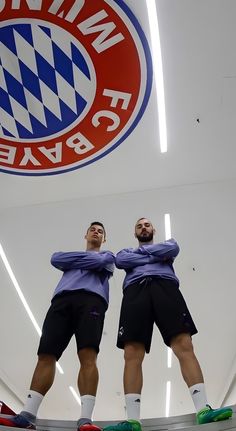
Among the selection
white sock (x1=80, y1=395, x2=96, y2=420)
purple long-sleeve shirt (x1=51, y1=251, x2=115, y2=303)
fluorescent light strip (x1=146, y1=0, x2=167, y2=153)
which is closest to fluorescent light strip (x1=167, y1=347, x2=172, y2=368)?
fluorescent light strip (x1=146, y1=0, x2=167, y2=153)

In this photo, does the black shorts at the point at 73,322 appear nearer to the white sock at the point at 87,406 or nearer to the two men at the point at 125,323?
the two men at the point at 125,323

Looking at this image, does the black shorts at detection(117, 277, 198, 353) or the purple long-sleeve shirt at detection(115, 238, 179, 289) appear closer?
the black shorts at detection(117, 277, 198, 353)

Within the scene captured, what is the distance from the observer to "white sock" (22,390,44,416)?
191cm

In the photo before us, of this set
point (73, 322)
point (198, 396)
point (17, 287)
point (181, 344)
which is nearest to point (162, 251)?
point (181, 344)

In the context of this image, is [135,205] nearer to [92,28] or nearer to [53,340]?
[92,28]

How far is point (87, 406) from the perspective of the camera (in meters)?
1.87

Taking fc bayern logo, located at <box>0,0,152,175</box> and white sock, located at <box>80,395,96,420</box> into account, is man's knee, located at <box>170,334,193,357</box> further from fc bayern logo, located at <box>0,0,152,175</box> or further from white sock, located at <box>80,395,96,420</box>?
fc bayern logo, located at <box>0,0,152,175</box>

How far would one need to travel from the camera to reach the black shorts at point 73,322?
82.3 inches

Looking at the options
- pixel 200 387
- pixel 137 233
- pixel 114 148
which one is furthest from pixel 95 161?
pixel 200 387

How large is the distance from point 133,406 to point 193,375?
0.34m

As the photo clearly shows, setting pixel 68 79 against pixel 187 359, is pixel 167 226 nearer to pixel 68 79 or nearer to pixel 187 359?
pixel 68 79

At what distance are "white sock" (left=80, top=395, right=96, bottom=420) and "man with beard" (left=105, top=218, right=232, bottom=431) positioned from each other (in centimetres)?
18

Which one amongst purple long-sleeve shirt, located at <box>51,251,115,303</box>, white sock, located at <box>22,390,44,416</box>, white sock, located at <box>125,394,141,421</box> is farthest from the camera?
purple long-sleeve shirt, located at <box>51,251,115,303</box>

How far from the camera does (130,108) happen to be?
3840 millimetres
